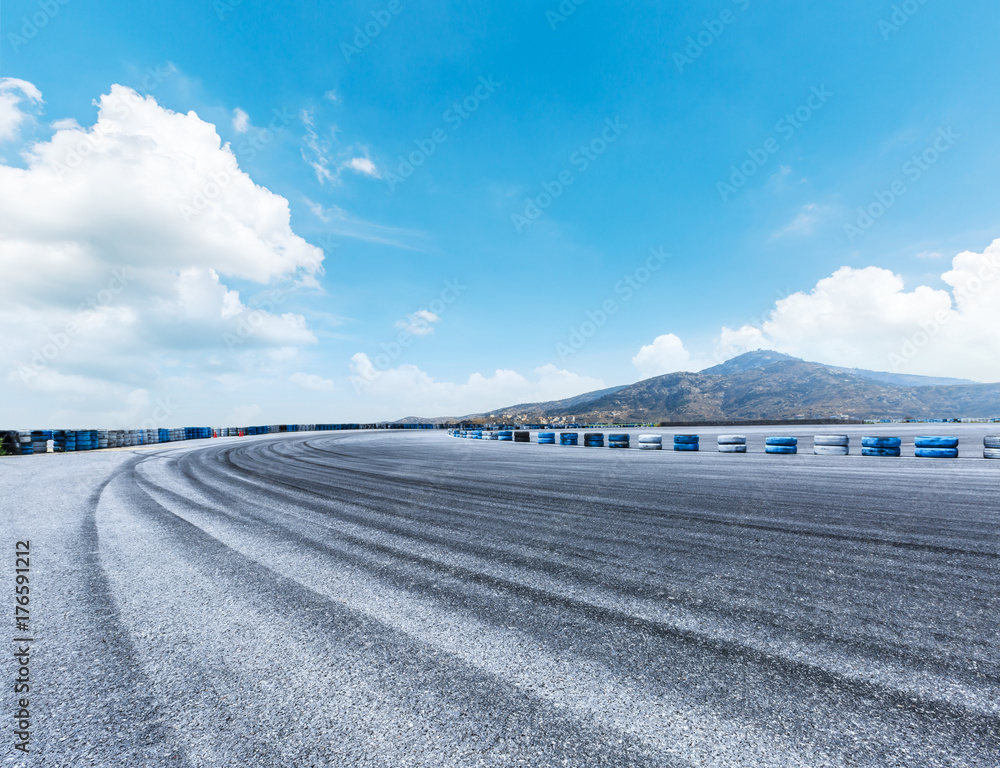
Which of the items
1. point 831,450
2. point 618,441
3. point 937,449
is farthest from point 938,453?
point 618,441

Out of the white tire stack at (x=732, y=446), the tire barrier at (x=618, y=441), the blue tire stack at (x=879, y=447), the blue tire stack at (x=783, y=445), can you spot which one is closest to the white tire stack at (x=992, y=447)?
the blue tire stack at (x=879, y=447)

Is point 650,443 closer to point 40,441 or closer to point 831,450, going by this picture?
point 831,450

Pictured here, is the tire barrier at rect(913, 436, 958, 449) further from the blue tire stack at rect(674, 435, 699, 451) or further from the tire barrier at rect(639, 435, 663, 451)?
the tire barrier at rect(639, 435, 663, 451)

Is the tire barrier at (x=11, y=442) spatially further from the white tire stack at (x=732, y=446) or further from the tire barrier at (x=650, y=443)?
the white tire stack at (x=732, y=446)

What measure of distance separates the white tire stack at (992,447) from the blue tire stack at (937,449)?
71cm

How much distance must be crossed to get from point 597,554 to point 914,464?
47.1 feet

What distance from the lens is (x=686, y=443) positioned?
2000 cm

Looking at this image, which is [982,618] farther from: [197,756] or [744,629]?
[197,756]

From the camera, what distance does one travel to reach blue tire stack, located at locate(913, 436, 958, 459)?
15000 mm

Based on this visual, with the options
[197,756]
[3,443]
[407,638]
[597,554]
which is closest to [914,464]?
[597,554]

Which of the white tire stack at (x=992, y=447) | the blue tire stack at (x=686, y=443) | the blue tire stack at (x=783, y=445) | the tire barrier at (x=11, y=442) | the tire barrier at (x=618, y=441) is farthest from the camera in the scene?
the tire barrier at (x=618, y=441)

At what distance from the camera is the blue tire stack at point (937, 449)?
15.0 metres

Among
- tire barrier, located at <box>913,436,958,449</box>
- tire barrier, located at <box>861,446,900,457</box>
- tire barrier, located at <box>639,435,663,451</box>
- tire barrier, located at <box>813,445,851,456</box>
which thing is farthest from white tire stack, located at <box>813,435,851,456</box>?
tire barrier, located at <box>639,435,663,451</box>

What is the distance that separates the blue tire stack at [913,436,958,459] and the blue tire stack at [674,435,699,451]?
744cm
